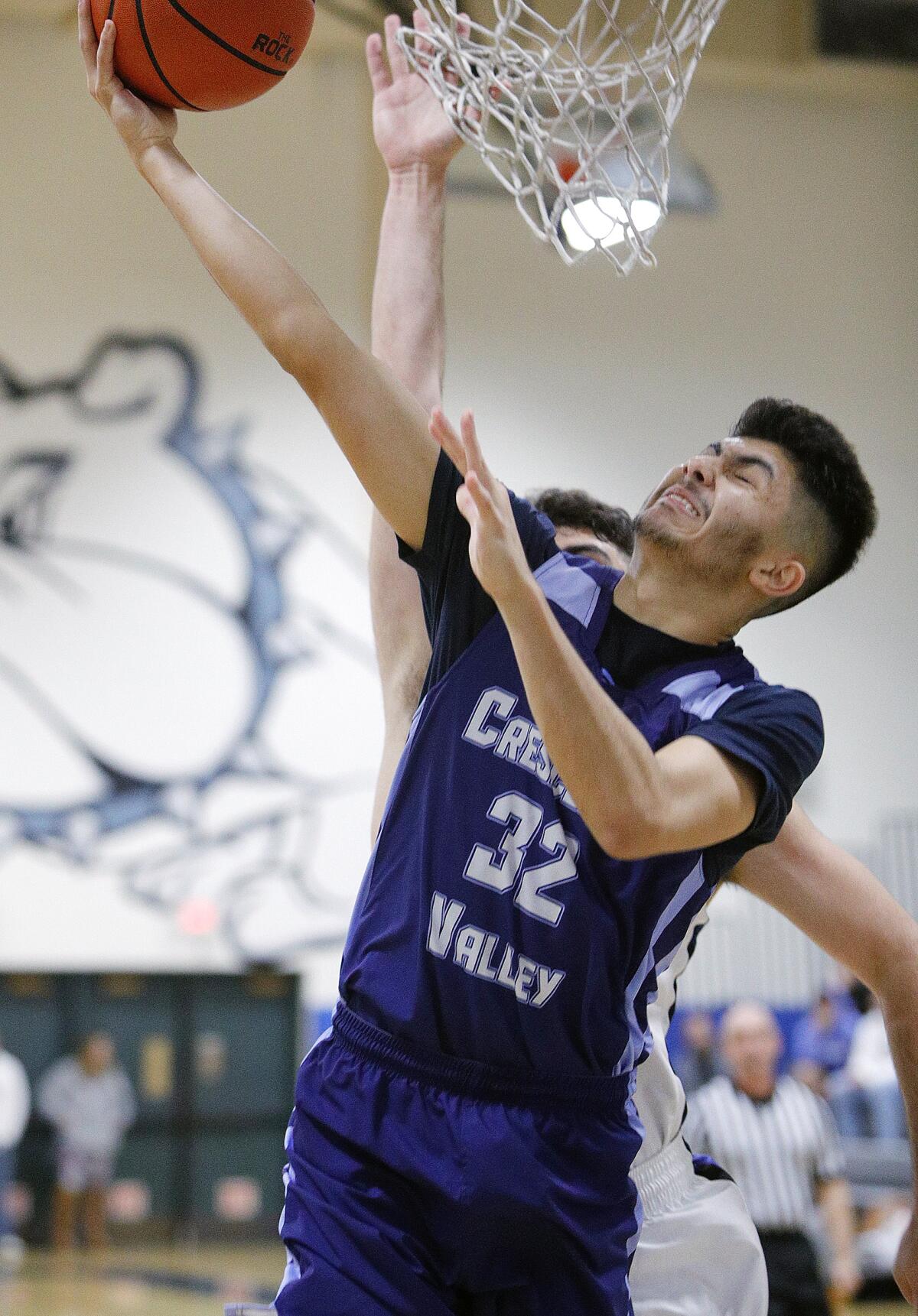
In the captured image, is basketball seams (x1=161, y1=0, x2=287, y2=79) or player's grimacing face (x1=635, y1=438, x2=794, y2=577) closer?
player's grimacing face (x1=635, y1=438, x2=794, y2=577)

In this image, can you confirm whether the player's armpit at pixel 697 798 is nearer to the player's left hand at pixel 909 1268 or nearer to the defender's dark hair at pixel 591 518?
the player's left hand at pixel 909 1268

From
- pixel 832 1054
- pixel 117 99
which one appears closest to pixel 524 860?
pixel 117 99

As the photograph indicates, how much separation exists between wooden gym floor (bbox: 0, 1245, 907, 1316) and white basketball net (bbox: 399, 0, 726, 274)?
22.8 feet

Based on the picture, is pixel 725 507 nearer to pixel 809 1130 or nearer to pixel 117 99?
pixel 117 99

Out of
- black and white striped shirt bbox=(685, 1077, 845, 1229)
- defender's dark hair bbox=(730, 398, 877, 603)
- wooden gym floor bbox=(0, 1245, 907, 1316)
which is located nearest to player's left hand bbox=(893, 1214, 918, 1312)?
defender's dark hair bbox=(730, 398, 877, 603)

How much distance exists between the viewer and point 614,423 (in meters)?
12.0

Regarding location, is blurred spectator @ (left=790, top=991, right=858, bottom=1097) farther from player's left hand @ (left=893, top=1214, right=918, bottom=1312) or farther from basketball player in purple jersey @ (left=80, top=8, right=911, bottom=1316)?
basketball player in purple jersey @ (left=80, top=8, right=911, bottom=1316)

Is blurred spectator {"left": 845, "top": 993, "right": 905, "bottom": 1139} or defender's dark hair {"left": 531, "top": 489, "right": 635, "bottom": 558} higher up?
defender's dark hair {"left": 531, "top": 489, "right": 635, "bottom": 558}

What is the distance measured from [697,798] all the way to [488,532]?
43 cm

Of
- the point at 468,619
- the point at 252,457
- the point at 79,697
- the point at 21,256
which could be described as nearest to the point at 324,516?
the point at 252,457

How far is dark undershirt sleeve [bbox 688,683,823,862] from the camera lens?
6.83ft

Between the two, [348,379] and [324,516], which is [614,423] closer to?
[324,516]

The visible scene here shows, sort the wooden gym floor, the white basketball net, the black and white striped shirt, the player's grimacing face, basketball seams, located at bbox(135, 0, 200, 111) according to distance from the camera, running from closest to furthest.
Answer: the player's grimacing face → basketball seams, located at bbox(135, 0, 200, 111) → the white basketball net → the black and white striped shirt → the wooden gym floor

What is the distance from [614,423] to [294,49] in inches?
373
